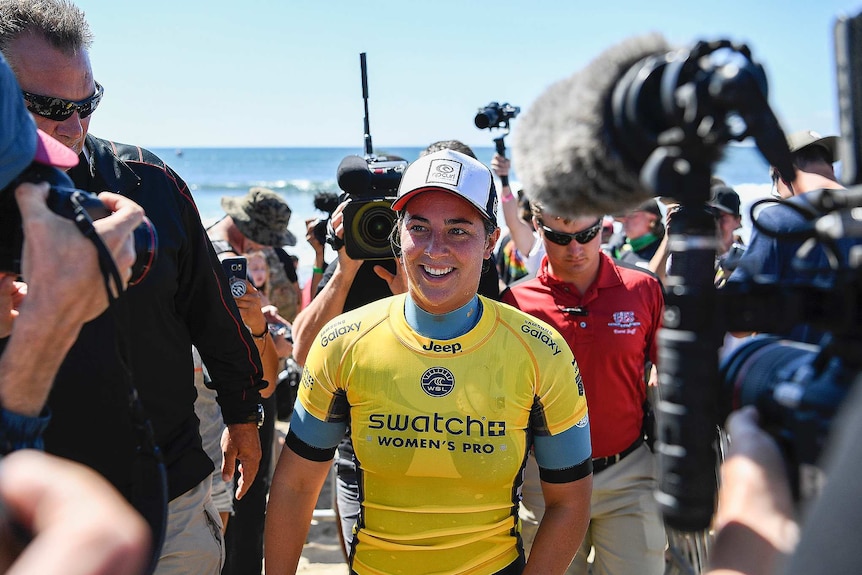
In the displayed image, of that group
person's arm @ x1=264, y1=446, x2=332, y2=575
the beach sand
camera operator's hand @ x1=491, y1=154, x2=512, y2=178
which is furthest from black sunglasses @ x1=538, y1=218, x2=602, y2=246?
camera operator's hand @ x1=491, y1=154, x2=512, y2=178

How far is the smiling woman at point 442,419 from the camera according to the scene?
2.23m

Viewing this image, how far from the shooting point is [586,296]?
355 centimetres

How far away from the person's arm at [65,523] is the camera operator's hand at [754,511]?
82 centimetres

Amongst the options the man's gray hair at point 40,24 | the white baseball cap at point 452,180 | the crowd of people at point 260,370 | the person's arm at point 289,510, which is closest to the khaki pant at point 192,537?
the crowd of people at point 260,370

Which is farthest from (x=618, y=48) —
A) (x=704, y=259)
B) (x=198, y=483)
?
(x=198, y=483)

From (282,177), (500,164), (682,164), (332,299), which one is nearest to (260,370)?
(332,299)

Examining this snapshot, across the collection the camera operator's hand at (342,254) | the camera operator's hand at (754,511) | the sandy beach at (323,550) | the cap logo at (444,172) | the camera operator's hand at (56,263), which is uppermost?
the camera operator's hand at (56,263)

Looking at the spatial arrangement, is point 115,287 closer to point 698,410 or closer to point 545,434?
point 698,410

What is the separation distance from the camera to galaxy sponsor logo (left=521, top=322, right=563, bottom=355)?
7.84ft

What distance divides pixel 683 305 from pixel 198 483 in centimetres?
202

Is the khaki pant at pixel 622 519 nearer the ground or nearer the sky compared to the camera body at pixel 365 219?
nearer the ground

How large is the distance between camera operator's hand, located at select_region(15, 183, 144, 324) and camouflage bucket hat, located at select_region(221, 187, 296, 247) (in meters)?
3.73

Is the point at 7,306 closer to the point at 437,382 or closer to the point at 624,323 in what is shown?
the point at 437,382

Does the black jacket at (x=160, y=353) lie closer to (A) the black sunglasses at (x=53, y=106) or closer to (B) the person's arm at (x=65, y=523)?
(A) the black sunglasses at (x=53, y=106)
